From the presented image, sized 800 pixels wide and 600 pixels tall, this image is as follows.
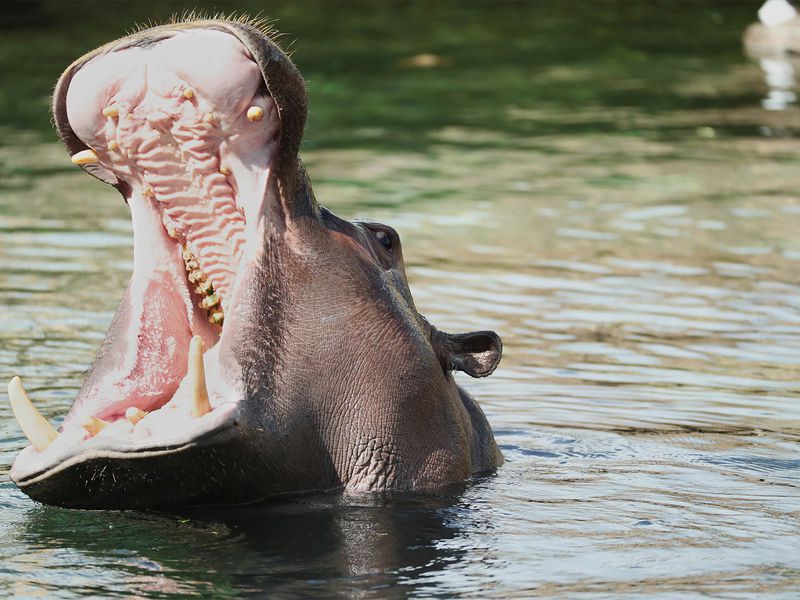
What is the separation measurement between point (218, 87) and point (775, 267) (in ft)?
19.0

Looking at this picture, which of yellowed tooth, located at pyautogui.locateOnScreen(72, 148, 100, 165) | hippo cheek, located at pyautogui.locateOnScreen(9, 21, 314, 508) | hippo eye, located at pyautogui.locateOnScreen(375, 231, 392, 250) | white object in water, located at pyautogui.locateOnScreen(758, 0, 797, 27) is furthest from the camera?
white object in water, located at pyautogui.locateOnScreen(758, 0, 797, 27)

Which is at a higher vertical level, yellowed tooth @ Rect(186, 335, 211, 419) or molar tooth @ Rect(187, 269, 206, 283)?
molar tooth @ Rect(187, 269, 206, 283)

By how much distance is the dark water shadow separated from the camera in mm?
4160

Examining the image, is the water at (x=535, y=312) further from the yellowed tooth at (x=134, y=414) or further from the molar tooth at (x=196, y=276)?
the molar tooth at (x=196, y=276)

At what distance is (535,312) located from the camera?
8594mm

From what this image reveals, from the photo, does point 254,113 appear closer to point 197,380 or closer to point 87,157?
point 87,157

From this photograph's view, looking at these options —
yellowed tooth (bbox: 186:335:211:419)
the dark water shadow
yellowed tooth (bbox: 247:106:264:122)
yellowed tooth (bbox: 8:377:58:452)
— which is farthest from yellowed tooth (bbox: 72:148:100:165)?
the dark water shadow

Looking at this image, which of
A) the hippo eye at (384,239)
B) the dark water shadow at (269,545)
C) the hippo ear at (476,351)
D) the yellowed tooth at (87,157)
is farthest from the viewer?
the hippo ear at (476,351)

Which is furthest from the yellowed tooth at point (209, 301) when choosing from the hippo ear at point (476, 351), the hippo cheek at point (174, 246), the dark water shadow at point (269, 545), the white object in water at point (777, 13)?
the white object in water at point (777, 13)

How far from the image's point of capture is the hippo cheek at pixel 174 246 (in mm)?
4414

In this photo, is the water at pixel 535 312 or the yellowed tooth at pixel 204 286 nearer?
the water at pixel 535 312

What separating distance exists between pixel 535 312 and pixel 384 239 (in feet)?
11.8

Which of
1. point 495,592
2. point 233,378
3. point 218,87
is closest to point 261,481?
point 233,378

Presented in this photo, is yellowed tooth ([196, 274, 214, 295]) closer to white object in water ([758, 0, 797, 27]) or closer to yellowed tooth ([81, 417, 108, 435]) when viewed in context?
yellowed tooth ([81, 417, 108, 435])
